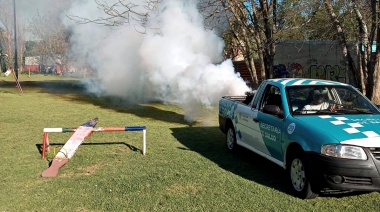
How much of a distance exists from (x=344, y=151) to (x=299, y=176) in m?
0.77

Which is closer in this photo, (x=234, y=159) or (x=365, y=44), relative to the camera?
(x=234, y=159)

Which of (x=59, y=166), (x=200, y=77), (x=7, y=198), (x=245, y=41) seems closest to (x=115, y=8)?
(x=200, y=77)

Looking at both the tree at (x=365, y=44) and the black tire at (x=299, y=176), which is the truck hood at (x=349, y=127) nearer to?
the black tire at (x=299, y=176)

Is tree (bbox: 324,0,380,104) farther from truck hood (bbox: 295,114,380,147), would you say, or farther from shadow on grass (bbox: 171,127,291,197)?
truck hood (bbox: 295,114,380,147)

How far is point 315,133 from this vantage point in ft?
16.8

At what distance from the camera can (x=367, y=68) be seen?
15.0 m

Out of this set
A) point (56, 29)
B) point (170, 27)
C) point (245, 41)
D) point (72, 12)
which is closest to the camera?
point (170, 27)

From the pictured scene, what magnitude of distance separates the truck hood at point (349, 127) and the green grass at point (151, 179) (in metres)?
0.84

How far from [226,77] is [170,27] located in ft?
11.7

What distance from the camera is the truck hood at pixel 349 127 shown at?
4.84 meters

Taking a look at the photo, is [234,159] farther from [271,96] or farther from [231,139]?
[271,96]

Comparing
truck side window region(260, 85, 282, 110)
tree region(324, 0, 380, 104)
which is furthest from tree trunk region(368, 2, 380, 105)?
truck side window region(260, 85, 282, 110)

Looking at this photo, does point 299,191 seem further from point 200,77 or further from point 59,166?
point 200,77

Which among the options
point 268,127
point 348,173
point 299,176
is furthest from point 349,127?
point 268,127
